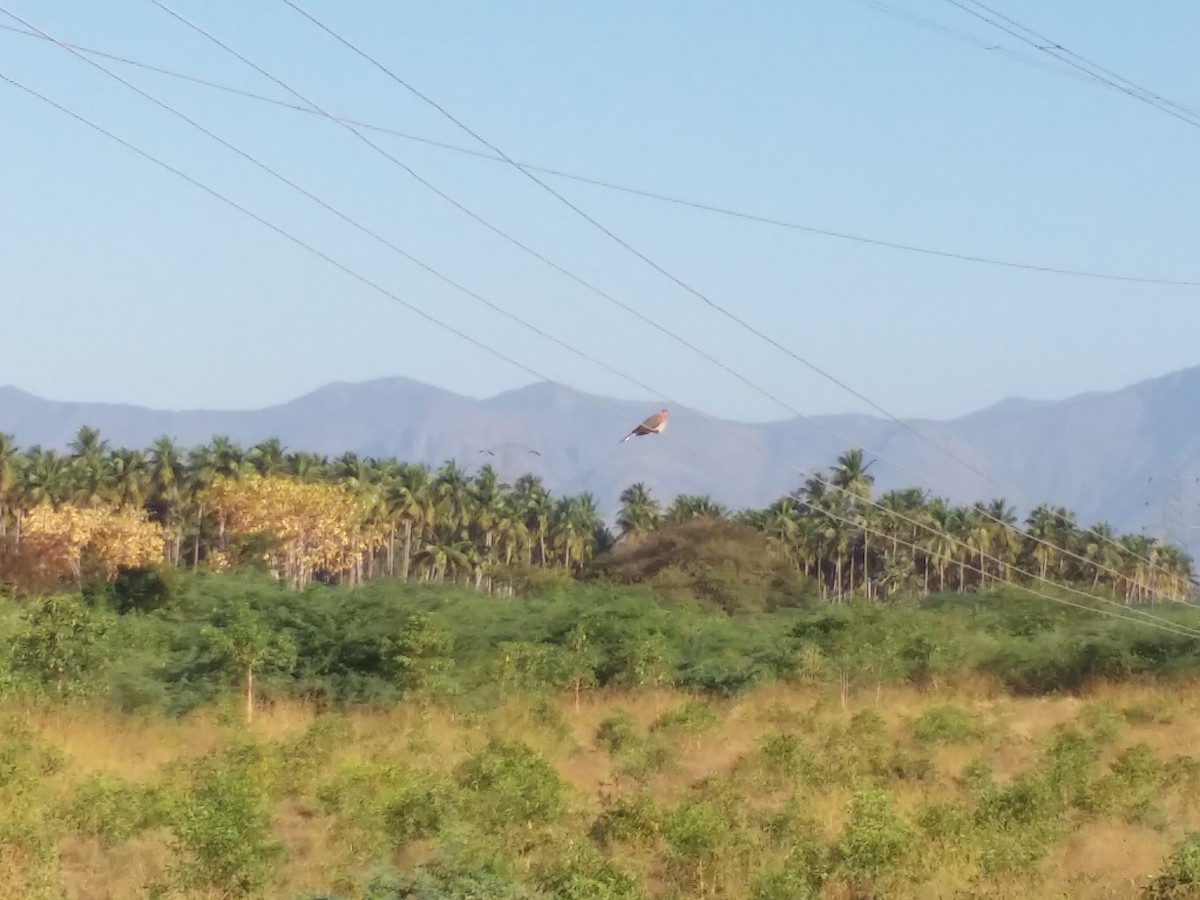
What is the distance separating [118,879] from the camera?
44.8 feet

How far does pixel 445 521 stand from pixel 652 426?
249 feet

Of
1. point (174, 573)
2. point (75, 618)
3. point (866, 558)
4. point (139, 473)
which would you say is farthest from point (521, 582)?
point (75, 618)

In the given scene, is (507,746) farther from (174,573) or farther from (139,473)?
(139,473)

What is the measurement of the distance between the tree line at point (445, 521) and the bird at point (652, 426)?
50.9 metres

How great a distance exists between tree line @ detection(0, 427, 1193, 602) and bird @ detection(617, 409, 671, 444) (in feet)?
167

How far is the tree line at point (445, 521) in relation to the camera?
7869 cm

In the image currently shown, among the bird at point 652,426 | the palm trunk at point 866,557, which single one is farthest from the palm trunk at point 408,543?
the bird at point 652,426

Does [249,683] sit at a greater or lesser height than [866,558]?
lesser

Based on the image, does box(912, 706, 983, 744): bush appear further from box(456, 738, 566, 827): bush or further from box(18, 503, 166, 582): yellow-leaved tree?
box(18, 503, 166, 582): yellow-leaved tree

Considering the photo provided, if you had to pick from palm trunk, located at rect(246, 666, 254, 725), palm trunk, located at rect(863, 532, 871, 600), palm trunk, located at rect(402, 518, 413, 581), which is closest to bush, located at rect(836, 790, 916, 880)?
palm trunk, located at rect(246, 666, 254, 725)

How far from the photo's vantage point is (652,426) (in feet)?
63.2

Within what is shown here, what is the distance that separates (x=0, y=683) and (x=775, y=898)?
45.9 ft

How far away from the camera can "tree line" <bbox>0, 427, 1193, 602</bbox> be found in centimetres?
7869

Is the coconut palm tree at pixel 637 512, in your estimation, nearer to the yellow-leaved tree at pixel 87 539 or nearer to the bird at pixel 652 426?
the yellow-leaved tree at pixel 87 539
